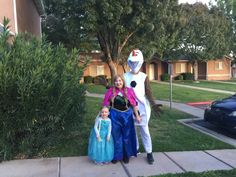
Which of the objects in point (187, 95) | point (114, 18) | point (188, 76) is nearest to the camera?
point (114, 18)

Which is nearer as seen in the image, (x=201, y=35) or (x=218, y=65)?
(x=201, y=35)

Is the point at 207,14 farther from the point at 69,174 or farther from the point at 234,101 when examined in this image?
the point at 69,174

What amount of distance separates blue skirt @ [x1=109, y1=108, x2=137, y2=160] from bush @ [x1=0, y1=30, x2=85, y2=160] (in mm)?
983

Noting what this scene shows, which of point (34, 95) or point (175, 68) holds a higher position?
point (175, 68)

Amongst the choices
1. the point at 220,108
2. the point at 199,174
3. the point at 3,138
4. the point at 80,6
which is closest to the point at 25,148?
the point at 3,138

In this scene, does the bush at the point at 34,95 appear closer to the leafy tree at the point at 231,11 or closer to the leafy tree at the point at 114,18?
the leafy tree at the point at 114,18

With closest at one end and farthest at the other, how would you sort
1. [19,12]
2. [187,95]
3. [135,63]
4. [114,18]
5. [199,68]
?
[135,63] → [19,12] → [114,18] → [187,95] → [199,68]

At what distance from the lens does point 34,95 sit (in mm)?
6023

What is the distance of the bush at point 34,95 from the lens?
19.4 ft

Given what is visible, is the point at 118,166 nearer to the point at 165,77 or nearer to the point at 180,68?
the point at 165,77

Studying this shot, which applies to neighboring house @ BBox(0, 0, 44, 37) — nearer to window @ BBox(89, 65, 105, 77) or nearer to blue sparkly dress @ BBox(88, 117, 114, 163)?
blue sparkly dress @ BBox(88, 117, 114, 163)

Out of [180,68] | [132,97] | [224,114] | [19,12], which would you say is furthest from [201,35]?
[132,97]

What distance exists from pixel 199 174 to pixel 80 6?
557 inches

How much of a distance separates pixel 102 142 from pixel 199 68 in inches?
1626
